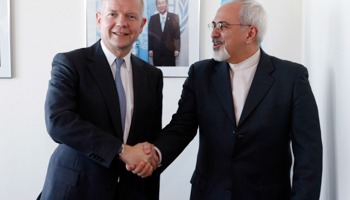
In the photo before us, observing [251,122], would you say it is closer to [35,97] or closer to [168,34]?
[168,34]

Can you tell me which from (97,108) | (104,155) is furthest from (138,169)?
(97,108)

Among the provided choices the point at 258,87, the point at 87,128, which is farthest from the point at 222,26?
the point at 87,128

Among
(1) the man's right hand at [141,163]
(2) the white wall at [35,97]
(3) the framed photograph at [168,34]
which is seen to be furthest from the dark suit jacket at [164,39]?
(1) the man's right hand at [141,163]

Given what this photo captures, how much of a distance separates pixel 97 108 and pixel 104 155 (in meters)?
0.24

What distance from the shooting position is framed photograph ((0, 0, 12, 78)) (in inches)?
114

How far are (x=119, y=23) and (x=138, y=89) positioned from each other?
1.18 ft

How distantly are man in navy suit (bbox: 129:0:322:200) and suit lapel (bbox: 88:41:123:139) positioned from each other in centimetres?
28

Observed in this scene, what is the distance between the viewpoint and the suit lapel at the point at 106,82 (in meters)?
1.64

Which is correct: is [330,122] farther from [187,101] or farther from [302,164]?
[187,101]

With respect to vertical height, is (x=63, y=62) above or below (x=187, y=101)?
above

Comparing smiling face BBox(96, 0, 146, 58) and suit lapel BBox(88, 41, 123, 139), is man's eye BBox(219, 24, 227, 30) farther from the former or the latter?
suit lapel BBox(88, 41, 123, 139)

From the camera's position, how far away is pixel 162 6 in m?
2.80

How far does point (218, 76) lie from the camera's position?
1.81 m

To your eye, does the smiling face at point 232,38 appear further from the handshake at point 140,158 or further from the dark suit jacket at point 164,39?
the dark suit jacket at point 164,39
